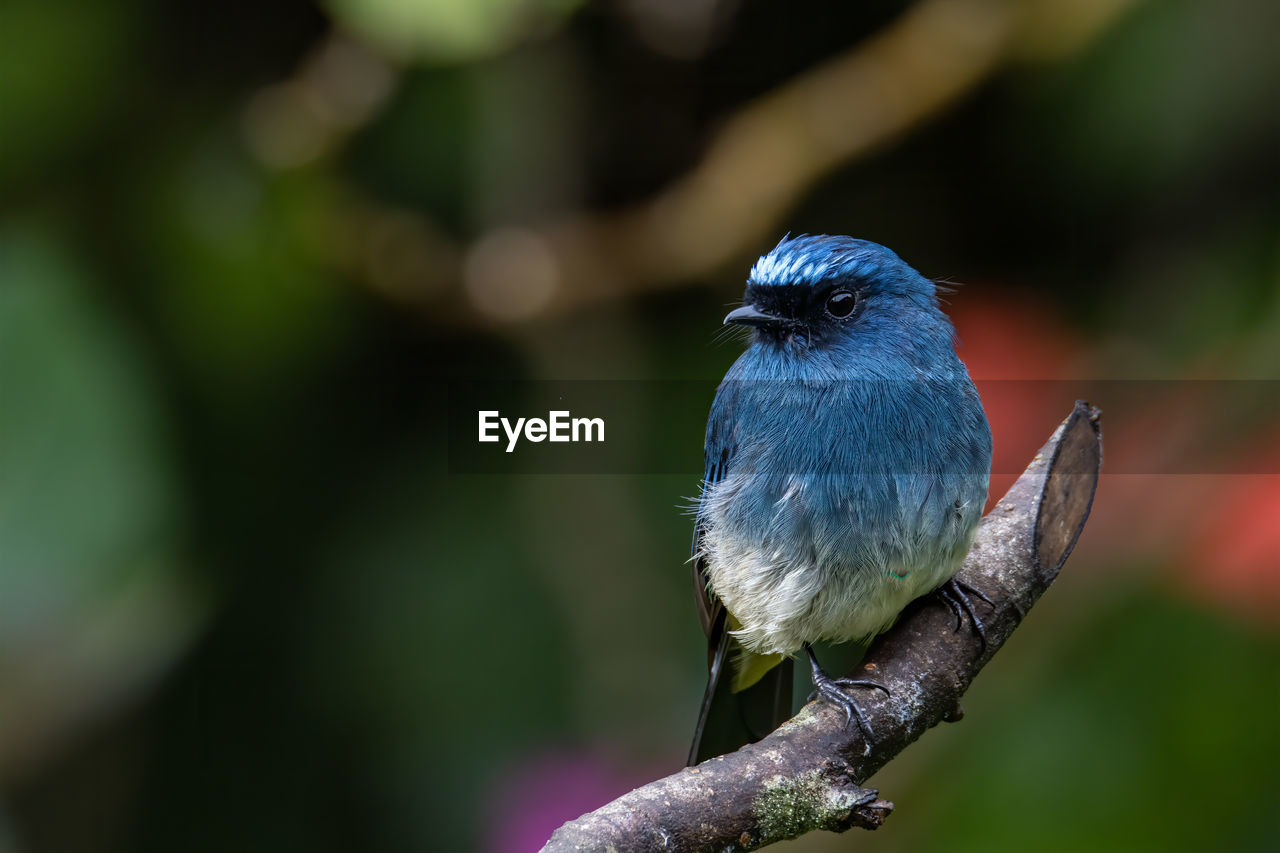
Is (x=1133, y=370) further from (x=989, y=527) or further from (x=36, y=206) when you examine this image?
(x=36, y=206)

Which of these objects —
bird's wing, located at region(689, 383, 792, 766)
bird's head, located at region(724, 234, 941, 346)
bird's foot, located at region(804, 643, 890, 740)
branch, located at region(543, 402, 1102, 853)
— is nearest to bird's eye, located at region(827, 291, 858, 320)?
bird's head, located at region(724, 234, 941, 346)

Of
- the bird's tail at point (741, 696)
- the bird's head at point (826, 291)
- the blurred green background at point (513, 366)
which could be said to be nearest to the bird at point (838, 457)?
the bird's head at point (826, 291)

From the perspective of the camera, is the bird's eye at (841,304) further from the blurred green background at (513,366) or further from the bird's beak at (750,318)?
the blurred green background at (513,366)

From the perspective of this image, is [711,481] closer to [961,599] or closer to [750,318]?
[750,318]

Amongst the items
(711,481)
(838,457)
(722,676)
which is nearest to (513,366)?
(711,481)

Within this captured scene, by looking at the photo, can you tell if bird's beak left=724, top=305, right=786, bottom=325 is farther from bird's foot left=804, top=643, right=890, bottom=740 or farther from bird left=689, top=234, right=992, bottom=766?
bird's foot left=804, top=643, right=890, bottom=740

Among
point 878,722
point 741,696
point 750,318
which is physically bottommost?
point 741,696

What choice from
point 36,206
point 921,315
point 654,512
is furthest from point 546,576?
point 36,206
